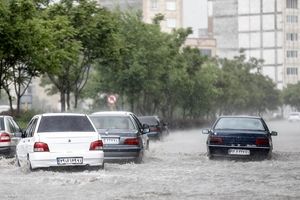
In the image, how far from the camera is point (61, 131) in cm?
1848

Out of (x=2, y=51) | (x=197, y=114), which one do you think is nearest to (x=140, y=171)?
(x=2, y=51)

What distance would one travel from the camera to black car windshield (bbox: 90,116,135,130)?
2234 centimetres

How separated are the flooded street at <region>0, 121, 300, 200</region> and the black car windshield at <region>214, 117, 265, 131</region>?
2582mm

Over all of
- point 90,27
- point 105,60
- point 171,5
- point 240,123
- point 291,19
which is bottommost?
point 240,123

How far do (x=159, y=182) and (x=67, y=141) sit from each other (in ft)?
9.64

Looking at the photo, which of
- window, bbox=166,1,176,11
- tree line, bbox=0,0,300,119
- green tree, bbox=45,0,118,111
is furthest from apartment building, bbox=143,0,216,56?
green tree, bbox=45,0,118,111

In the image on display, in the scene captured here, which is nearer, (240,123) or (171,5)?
(240,123)

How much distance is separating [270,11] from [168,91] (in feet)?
308

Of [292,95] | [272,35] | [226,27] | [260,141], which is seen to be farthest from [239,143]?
[226,27]

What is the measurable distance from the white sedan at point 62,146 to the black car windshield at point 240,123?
22.1 feet

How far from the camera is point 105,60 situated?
44031mm

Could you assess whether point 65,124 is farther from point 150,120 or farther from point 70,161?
point 150,120

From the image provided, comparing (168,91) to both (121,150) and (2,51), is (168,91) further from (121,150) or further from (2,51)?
(121,150)

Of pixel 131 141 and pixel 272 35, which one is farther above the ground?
pixel 272 35
